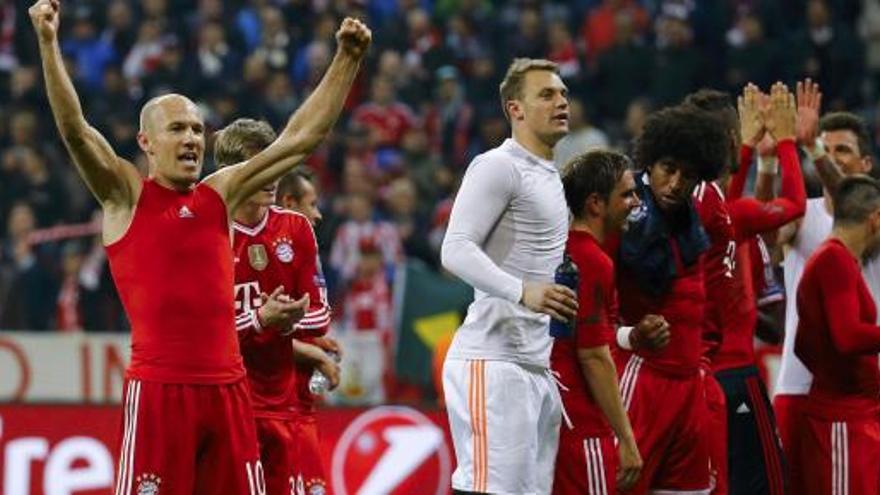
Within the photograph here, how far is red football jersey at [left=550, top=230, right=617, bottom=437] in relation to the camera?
8.70 m

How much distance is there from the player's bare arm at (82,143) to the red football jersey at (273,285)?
3.18 ft

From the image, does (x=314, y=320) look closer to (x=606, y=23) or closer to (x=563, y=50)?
(x=563, y=50)

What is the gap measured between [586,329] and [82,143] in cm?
225

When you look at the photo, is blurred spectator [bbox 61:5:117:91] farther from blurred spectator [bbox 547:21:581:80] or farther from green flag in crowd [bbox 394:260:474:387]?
green flag in crowd [bbox 394:260:474:387]

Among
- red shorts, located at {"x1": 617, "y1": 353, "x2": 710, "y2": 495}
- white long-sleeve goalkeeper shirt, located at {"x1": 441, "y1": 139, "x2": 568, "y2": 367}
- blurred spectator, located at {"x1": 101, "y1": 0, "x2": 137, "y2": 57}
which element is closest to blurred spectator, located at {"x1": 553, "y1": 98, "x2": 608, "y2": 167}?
blurred spectator, located at {"x1": 101, "y1": 0, "x2": 137, "y2": 57}

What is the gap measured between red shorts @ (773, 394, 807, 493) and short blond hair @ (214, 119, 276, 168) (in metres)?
2.88

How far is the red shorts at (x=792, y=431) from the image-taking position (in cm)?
1013

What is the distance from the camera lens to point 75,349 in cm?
1648

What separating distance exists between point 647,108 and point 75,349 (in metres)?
Answer: 6.45

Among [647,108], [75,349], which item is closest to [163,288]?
[75,349]

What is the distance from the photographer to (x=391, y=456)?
43.2ft

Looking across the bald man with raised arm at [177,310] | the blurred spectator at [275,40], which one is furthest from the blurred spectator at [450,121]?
the bald man with raised arm at [177,310]

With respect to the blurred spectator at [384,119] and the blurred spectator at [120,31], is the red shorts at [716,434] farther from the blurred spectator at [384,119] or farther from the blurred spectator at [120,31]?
the blurred spectator at [120,31]

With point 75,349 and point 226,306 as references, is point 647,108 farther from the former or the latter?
point 226,306
